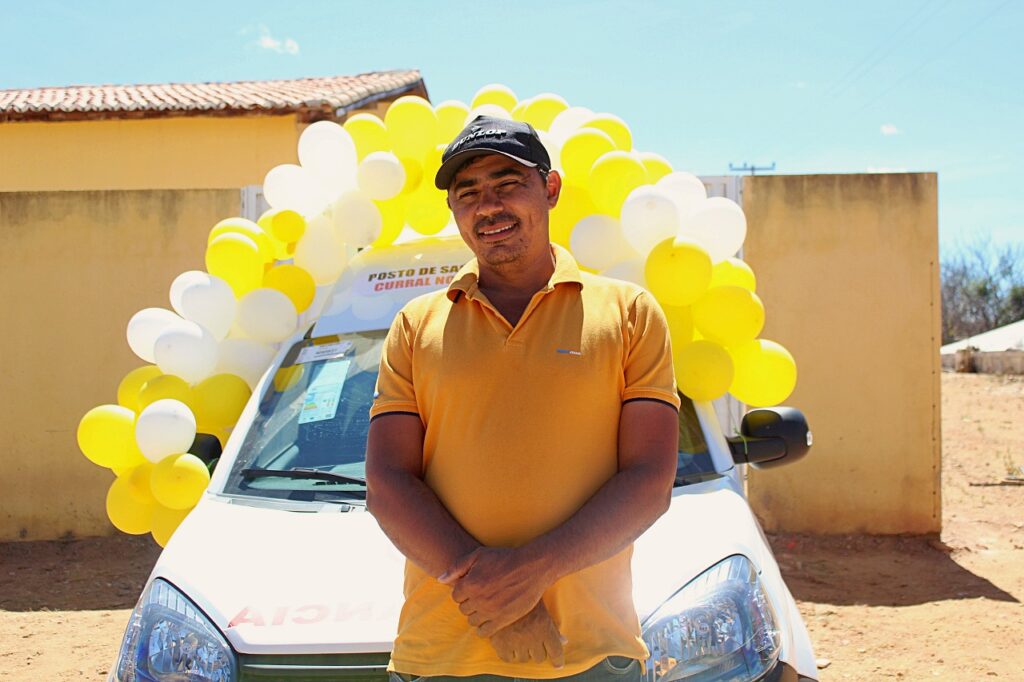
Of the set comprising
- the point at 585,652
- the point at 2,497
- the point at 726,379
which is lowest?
the point at 2,497

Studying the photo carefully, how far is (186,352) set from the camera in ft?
14.0

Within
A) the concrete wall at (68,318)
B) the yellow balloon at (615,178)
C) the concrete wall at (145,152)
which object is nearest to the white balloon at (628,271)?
the yellow balloon at (615,178)

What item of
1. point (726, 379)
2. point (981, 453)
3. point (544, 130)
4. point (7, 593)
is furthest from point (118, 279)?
point (981, 453)

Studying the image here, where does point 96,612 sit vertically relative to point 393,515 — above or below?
below

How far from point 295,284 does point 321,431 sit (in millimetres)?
1097

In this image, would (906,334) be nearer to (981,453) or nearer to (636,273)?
(636,273)

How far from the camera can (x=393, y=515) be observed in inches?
81.9

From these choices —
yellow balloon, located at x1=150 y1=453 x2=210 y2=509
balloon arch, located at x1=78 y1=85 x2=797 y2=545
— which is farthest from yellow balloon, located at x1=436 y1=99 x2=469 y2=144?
yellow balloon, located at x1=150 y1=453 x2=210 y2=509

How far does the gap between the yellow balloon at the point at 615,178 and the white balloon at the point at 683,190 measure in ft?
0.54

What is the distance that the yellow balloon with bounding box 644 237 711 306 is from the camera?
3918 mm

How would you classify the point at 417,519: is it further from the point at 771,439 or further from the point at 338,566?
the point at 771,439

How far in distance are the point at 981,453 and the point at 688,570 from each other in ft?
38.7

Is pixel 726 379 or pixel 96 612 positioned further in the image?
pixel 96 612

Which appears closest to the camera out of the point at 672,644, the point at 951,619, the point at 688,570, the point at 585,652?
the point at 585,652
